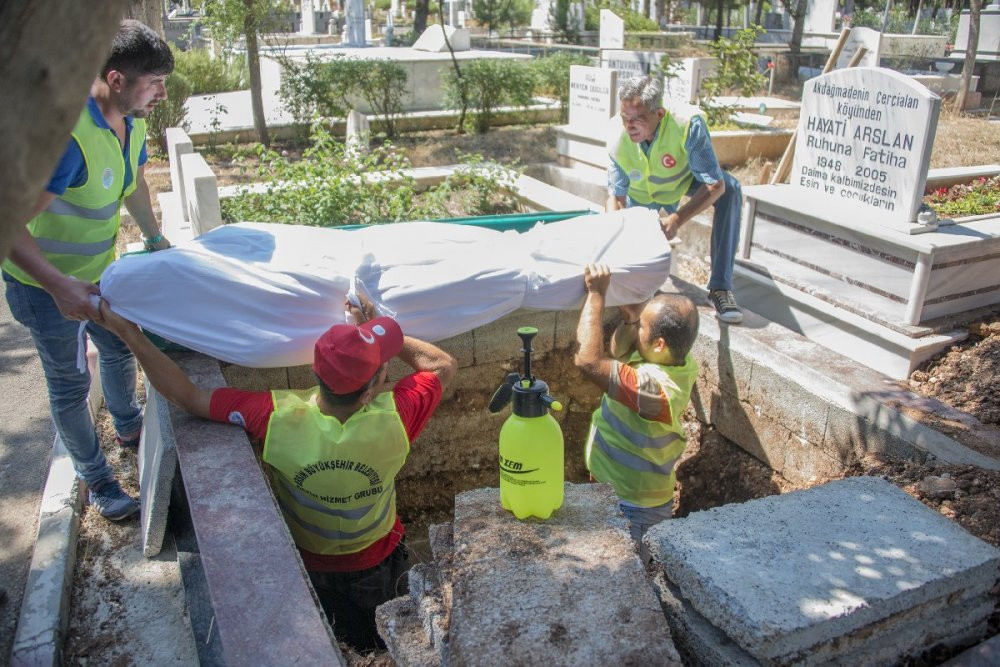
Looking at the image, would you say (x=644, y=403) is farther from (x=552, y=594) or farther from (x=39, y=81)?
(x=39, y=81)

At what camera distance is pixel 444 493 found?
14.0 feet

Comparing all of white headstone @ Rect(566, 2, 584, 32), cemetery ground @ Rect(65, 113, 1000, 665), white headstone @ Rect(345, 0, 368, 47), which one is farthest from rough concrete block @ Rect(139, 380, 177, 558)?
white headstone @ Rect(566, 2, 584, 32)

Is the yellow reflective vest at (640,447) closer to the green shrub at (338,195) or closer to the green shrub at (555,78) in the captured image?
the green shrub at (338,195)

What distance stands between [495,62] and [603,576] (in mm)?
12051

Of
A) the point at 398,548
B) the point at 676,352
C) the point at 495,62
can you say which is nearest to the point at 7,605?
the point at 398,548

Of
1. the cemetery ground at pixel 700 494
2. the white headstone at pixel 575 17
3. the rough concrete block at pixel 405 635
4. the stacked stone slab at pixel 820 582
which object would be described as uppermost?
the white headstone at pixel 575 17

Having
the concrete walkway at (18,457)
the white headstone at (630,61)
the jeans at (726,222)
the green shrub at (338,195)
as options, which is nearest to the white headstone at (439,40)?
the white headstone at (630,61)

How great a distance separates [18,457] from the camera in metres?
4.27

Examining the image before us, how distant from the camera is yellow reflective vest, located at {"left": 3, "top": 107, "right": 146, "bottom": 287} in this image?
303 centimetres

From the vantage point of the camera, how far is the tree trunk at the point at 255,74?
11.0 metres

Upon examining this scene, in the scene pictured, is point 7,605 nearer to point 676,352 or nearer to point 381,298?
point 381,298

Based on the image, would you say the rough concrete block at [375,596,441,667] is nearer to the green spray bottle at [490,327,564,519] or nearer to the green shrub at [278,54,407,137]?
the green spray bottle at [490,327,564,519]

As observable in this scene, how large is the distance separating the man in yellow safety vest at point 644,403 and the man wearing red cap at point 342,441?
63 centimetres

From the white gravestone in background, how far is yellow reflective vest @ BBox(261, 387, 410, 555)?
4145 millimetres
